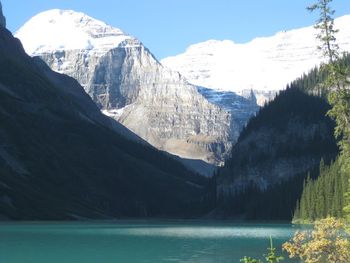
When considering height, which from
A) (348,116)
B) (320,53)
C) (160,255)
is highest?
(320,53)

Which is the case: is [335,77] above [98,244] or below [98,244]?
above

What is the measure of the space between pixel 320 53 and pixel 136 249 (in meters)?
53.8

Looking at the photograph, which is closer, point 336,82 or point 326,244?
point 326,244

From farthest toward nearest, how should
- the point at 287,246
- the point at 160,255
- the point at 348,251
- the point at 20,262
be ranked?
the point at 160,255, the point at 20,262, the point at 348,251, the point at 287,246

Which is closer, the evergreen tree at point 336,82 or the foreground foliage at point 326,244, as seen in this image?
the foreground foliage at point 326,244

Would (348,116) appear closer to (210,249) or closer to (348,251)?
(348,251)

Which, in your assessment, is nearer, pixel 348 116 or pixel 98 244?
pixel 348 116

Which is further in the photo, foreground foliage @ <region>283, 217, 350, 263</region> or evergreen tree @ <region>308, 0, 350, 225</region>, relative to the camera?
evergreen tree @ <region>308, 0, 350, 225</region>

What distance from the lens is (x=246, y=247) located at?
300ft

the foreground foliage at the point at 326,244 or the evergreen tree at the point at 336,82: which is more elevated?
the evergreen tree at the point at 336,82

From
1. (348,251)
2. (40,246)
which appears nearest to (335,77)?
(348,251)

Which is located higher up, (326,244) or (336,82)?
(336,82)

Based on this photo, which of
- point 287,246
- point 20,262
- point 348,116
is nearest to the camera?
point 287,246

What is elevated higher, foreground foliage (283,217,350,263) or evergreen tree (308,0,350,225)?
evergreen tree (308,0,350,225)
